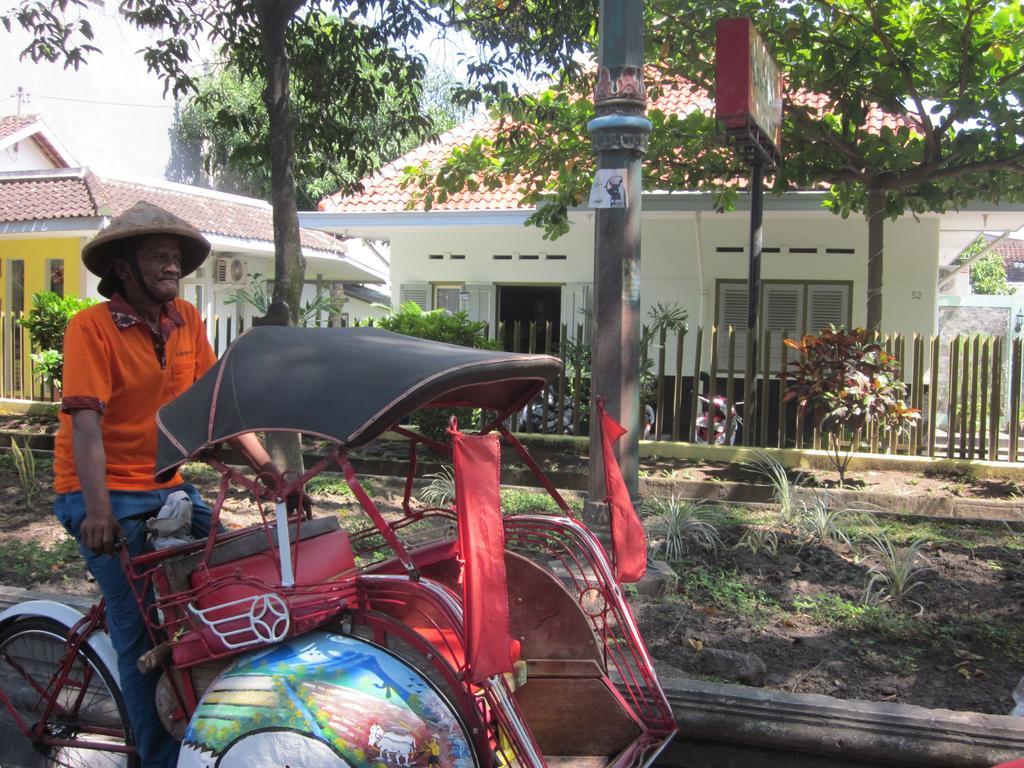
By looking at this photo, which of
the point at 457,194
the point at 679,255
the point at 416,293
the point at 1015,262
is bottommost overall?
the point at 416,293

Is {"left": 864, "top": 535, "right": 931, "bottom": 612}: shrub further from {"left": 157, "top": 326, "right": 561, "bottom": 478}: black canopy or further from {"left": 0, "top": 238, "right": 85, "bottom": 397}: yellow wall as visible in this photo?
{"left": 0, "top": 238, "right": 85, "bottom": 397}: yellow wall

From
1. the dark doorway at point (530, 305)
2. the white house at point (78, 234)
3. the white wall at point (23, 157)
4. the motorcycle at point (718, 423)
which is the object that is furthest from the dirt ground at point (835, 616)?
the white wall at point (23, 157)

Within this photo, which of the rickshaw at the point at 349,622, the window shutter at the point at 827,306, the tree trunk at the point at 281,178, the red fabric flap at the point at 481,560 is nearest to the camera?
Answer: the red fabric flap at the point at 481,560

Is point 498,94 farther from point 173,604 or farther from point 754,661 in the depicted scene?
point 173,604

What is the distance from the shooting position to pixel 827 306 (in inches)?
534

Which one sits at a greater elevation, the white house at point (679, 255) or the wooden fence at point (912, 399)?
the white house at point (679, 255)

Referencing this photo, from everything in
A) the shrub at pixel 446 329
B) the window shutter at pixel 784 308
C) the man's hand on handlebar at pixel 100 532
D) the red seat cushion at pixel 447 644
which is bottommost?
the red seat cushion at pixel 447 644

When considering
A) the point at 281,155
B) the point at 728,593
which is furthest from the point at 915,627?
the point at 281,155

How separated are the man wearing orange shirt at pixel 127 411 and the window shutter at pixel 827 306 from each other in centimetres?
1169

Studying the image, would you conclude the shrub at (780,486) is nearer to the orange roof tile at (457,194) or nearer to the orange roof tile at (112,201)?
the orange roof tile at (457,194)

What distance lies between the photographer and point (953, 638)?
4555 mm

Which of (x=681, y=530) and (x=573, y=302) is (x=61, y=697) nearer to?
(x=681, y=530)

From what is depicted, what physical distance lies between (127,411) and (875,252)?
873cm

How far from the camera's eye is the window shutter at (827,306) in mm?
13461
